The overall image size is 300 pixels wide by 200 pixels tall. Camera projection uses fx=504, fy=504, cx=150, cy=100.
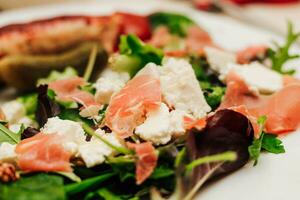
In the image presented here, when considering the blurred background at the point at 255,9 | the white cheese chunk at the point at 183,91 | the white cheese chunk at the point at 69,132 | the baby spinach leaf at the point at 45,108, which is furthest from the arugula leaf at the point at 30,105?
the blurred background at the point at 255,9

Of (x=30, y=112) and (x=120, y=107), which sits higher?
(x=120, y=107)

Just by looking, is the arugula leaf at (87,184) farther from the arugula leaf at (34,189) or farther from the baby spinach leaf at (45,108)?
the baby spinach leaf at (45,108)

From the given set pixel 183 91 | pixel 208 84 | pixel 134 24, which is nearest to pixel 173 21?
pixel 134 24

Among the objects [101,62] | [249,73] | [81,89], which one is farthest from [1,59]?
[249,73]

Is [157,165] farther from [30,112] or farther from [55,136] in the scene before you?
[30,112]

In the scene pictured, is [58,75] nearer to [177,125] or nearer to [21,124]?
[21,124]

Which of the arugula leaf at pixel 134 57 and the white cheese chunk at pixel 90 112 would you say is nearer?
the white cheese chunk at pixel 90 112
